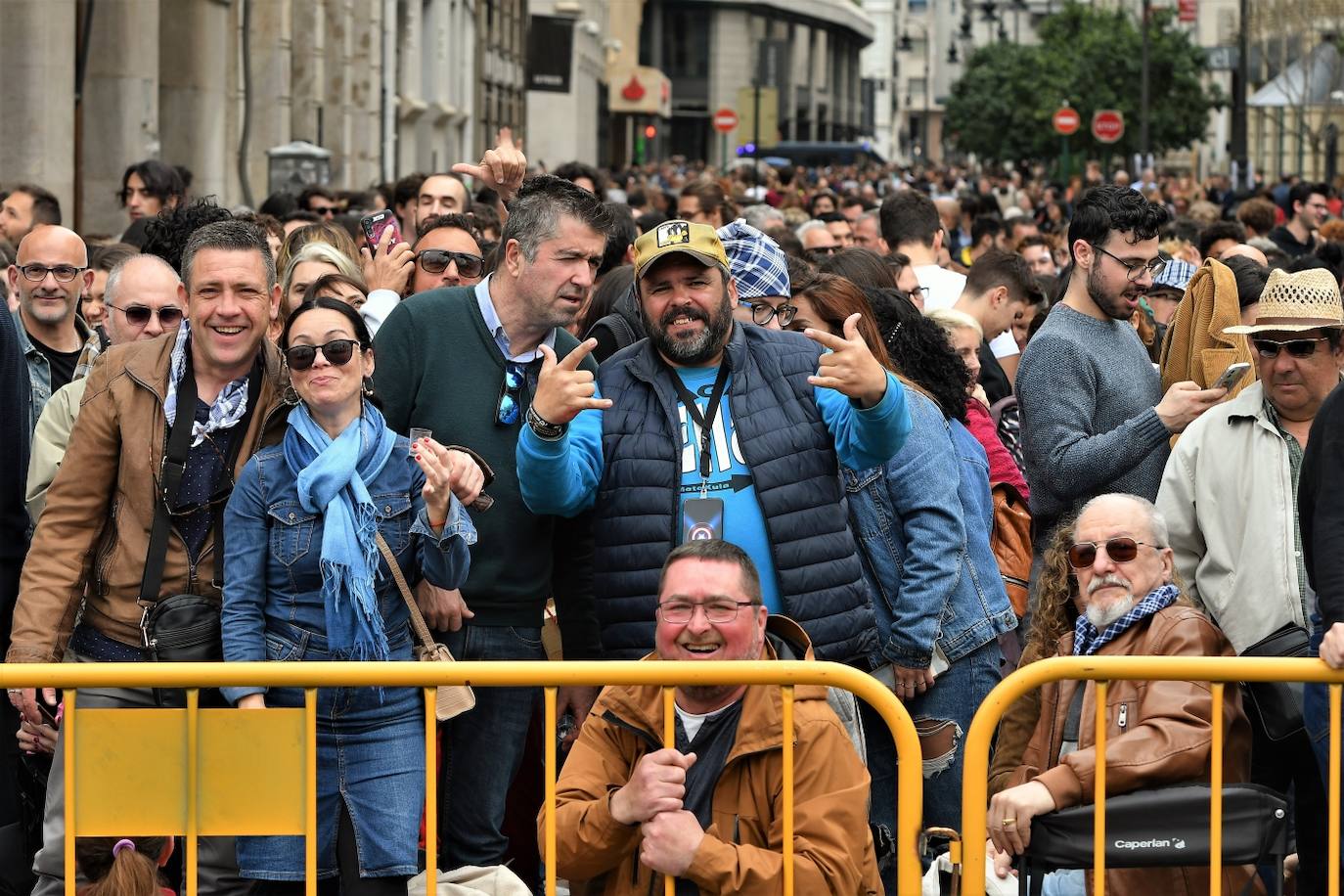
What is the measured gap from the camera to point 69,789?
4469 mm

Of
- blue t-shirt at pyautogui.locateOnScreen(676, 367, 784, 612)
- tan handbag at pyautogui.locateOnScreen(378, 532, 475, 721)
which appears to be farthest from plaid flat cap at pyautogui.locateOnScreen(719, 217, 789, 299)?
tan handbag at pyautogui.locateOnScreen(378, 532, 475, 721)

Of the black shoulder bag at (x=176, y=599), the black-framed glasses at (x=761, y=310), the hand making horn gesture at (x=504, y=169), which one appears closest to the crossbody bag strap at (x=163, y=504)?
the black shoulder bag at (x=176, y=599)

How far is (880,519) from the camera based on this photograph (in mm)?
6023

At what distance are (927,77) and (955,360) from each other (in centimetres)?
15166

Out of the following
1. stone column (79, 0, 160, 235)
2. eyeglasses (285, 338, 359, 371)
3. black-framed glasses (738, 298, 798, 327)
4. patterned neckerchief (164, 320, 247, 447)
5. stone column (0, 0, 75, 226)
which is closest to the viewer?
eyeglasses (285, 338, 359, 371)

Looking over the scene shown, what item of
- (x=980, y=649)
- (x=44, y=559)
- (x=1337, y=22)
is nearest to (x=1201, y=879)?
(x=980, y=649)

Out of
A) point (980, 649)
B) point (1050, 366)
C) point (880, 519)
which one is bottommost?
point (980, 649)

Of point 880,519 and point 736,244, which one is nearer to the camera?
point 880,519

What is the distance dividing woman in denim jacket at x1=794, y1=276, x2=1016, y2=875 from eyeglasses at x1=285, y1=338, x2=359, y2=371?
1.70m

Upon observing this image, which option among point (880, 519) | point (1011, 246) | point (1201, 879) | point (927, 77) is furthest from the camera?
point (927, 77)

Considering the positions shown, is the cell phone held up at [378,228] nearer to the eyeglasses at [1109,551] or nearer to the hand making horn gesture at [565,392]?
the hand making horn gesture at [565,392]

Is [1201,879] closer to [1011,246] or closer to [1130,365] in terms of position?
[1130,365]

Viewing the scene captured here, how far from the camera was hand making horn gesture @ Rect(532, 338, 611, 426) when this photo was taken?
509cm

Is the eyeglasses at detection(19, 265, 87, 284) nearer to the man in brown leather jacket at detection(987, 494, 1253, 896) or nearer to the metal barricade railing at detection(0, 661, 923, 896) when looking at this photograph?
the metal barricade railing at detection(0, 661, 923, 896)
